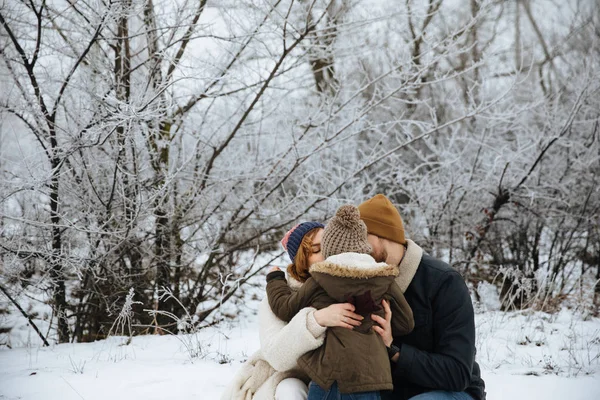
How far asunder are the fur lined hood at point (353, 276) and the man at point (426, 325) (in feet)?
0.40

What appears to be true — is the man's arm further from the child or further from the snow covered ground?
the snow covered ground

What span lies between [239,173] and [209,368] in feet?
6.85

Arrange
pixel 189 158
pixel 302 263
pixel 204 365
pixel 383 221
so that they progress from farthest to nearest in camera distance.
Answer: pixel 189 158, pixel 204 365, pixel 302 263, pixel 383 221

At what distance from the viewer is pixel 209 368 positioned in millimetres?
3008

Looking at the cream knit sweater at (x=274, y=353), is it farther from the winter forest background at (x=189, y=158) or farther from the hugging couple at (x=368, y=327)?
the winter forest background at (x=189, y=158)

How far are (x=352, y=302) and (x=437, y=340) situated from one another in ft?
1.38

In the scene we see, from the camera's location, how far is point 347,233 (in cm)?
189

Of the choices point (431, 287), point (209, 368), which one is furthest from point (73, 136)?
point (431, 287)

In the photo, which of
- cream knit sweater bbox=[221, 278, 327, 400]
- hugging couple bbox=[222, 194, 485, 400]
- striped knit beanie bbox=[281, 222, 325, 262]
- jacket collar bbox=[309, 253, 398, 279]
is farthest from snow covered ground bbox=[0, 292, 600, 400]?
jacket collar bbox=[309, 253, 398, 279]

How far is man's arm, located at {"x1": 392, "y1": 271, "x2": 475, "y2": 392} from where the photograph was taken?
5.82ft

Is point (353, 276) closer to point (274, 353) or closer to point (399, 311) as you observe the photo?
point (399, 311)

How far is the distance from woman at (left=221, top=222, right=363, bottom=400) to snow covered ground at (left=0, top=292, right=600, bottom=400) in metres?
0.73

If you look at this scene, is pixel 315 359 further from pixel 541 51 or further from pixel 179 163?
pixel 541 51

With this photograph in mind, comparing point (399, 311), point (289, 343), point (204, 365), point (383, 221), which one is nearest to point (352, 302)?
point (399, 311)
